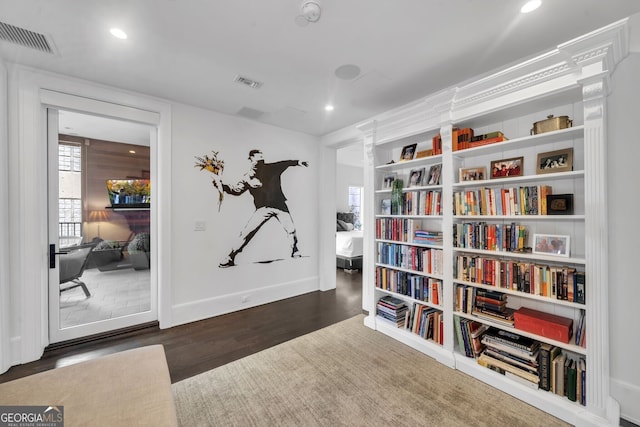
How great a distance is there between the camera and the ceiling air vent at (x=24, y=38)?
70.7 inches

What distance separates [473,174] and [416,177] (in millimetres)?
626

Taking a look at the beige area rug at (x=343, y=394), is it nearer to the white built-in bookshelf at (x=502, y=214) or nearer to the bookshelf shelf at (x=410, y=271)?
the white built-in bookshelf at (x=502, y=214)

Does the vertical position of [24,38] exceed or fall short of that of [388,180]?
A: it exceeds it

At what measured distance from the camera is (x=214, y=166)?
3336mm

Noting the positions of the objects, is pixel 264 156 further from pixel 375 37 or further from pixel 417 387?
pixel 417 387

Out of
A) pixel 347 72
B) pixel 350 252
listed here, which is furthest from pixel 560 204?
pixel 350 252

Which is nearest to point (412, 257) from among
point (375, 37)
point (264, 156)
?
point (375, 37)

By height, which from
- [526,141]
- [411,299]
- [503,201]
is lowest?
[411,299]

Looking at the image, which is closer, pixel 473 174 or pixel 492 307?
pixel 492 307

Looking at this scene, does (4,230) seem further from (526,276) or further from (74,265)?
(526,276)

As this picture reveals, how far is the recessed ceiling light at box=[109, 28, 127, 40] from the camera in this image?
183 centimetres

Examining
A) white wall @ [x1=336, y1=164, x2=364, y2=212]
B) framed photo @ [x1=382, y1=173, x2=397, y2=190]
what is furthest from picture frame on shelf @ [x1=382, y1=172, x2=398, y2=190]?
white wall @ [x1=336, y1=164, x2=364, y2=212]

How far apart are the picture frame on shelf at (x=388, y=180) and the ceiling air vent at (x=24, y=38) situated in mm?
3222

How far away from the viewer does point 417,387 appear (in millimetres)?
1990
